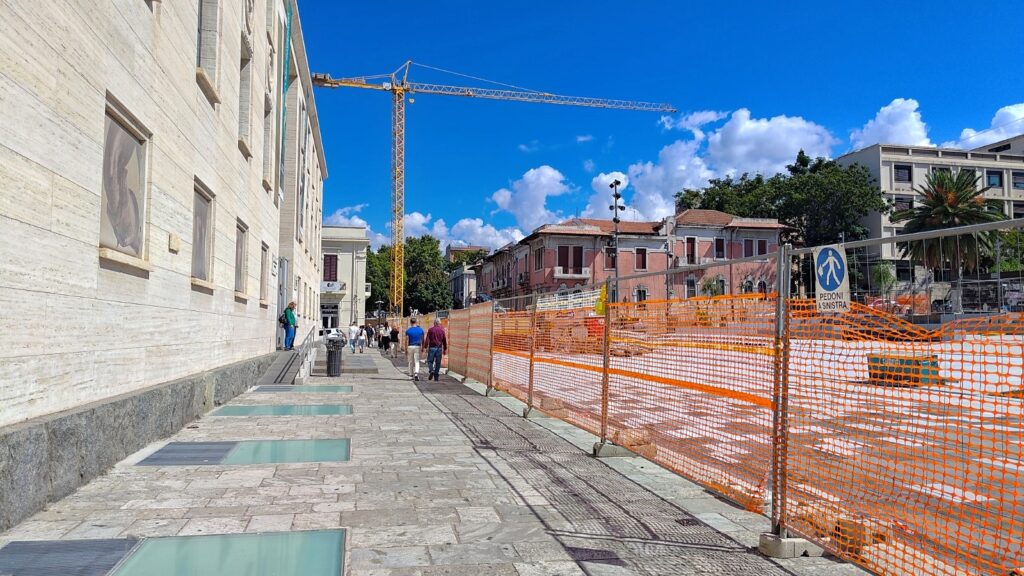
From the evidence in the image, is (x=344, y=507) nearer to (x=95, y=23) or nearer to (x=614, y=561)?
(x=614, y=561)

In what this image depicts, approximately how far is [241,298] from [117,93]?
834 centimetres

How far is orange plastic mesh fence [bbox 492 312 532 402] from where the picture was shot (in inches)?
490

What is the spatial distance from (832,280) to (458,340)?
16494 mm

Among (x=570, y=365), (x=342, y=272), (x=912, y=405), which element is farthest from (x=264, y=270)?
(x=342, y=272)

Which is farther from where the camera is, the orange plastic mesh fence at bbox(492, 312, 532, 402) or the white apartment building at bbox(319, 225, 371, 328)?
the white apartment building at bbox(319, 225, 371, 328)

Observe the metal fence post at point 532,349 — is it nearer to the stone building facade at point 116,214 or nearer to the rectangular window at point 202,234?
the stone building facade at point 116,214

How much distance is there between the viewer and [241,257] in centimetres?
1565

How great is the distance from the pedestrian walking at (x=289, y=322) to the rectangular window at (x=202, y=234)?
9.41m

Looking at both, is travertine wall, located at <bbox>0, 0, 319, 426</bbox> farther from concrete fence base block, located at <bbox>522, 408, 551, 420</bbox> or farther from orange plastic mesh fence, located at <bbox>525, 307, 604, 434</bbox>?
orange plastic mesh fence, located at <bbox>525, 307, 604, 434</bbox>

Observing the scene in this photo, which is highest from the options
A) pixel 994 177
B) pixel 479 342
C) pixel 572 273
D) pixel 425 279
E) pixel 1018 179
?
pixel 994 177

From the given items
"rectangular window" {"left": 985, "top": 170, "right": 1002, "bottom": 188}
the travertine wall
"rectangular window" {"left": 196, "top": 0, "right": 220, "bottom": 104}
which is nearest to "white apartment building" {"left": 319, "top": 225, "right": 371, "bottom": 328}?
"rectangular window" {"left": 196, "top": 0, "right": 220, "bottom": 104}

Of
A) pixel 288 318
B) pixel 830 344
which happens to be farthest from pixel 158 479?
pixel 288 318

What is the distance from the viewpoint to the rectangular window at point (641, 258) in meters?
61.7

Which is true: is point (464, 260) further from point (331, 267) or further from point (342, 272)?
point (331, 267)
